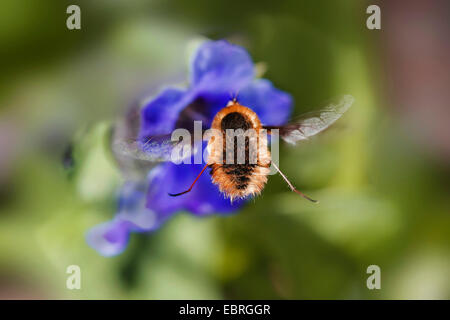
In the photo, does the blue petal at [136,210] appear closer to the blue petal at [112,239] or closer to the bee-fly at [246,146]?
the blue petal at [112,239]

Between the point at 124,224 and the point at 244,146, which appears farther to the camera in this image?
the point at 124,224

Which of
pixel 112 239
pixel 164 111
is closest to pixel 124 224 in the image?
pixel 112 239

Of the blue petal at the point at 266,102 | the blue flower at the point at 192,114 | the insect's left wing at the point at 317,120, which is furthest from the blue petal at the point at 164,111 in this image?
the insect's left wing at the point at 317,120

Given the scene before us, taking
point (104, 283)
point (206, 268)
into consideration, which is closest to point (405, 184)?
point (206, 268)

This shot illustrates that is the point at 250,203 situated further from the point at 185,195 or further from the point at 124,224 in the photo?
the point at 124,224

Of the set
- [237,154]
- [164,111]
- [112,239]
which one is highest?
[164,111]

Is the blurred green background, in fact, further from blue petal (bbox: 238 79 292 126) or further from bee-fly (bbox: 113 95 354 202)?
bee-fly (bbox: 113 95 354 202)
